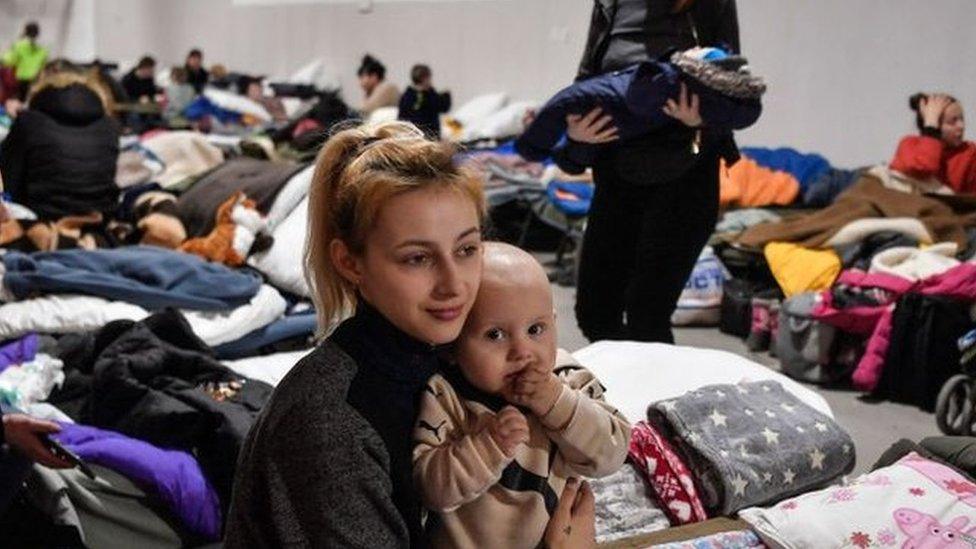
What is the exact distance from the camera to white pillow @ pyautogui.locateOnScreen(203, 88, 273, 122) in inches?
367

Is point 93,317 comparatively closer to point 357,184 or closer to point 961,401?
point 357,184

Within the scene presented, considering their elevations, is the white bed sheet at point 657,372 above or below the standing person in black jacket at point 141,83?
above

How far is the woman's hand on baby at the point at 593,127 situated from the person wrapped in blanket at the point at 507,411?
120 cm

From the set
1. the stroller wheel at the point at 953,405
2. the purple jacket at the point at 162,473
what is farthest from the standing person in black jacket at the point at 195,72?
the purple jacket at the point at 162,473

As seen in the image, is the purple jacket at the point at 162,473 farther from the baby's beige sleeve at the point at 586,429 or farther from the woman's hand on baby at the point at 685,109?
the woman's hand on baby at the point at 685,109

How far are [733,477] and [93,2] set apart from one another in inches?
541

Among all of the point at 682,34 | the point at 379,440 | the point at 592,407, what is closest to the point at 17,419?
the point at 379,440

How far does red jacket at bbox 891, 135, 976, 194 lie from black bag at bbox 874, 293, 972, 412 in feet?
3.53

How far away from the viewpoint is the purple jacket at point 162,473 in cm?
230

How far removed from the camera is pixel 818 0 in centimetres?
574

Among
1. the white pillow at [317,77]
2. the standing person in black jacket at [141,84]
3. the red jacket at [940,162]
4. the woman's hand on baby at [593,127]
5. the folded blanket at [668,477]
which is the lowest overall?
the standing person in black jacket at [141,84]

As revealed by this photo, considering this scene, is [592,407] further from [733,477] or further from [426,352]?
[733,477]

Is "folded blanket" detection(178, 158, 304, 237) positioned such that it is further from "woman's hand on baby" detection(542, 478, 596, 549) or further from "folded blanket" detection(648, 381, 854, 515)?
"woman's hand on baby" detection(542, 478, 596, 549)

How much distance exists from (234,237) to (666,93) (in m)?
1.98
